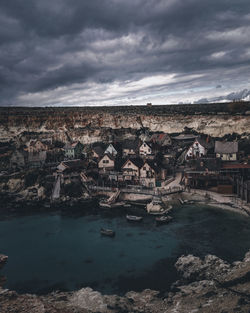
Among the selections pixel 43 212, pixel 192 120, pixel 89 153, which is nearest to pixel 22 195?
pixel 43 212

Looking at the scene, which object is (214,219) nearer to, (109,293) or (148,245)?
(148,245)

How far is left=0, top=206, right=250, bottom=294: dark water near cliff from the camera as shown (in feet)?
106

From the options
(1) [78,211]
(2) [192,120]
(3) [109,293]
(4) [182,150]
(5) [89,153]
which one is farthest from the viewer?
(2) [192,120]

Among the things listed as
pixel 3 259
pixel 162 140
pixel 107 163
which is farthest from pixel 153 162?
pixel 3 259

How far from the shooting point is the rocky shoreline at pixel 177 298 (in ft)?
83.9

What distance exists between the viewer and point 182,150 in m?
83.0

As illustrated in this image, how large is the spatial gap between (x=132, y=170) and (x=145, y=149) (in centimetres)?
1837

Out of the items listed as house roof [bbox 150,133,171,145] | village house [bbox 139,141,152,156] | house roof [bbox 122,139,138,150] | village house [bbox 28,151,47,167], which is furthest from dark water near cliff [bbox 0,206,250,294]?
house roof [bbox 150,133,171,145]

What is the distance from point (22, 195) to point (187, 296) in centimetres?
5196

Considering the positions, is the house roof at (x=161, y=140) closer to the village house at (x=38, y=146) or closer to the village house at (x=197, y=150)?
the village house at (x=197, y=150)

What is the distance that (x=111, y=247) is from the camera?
39844mm

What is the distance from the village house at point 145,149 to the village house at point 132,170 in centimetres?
1521

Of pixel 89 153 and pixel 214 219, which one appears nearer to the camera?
pixel 214 219

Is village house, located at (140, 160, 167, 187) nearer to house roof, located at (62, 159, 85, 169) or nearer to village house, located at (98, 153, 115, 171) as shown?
village house, located at (98, 153, 115, 171)
